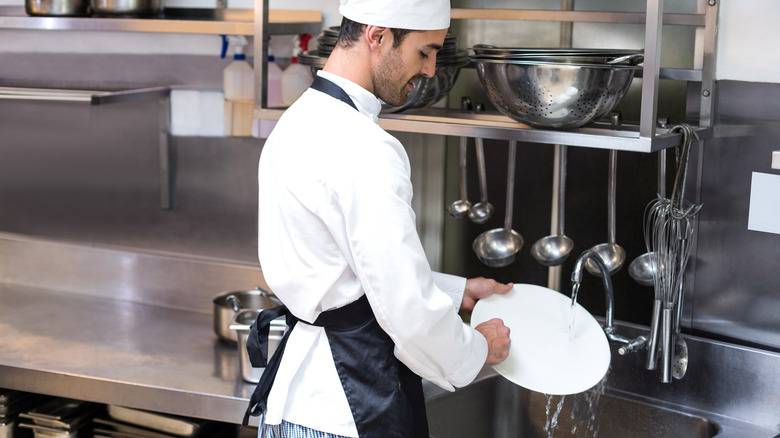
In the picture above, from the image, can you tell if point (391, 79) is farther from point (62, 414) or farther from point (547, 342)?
point (62, 414)

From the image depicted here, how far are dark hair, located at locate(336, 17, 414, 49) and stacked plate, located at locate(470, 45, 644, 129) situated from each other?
29cm

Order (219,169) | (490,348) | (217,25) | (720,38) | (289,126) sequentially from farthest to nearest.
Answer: (219,169), (217,25), (720,38), (490,348), (289,126)

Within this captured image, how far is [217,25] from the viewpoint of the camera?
2.07 meters

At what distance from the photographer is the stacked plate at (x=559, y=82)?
59.9 inches

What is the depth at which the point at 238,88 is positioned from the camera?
7.91ft

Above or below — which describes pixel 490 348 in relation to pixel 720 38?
below

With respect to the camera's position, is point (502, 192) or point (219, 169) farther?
point (219, 169)

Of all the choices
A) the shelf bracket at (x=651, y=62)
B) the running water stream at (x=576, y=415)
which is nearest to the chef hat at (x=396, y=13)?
the shelf bracket at (x=651, y=62)

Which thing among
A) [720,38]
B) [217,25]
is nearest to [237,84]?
[217,25]

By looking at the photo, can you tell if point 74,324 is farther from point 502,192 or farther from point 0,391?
point 502,192

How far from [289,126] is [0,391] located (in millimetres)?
1143

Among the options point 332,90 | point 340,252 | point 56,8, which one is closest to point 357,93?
point 332,90

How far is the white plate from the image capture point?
5.20ft

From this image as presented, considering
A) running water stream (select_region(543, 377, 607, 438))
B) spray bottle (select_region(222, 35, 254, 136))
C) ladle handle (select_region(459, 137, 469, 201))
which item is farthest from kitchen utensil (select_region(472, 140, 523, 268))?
spray bottle (select_region(222, 35, 254, 136))
